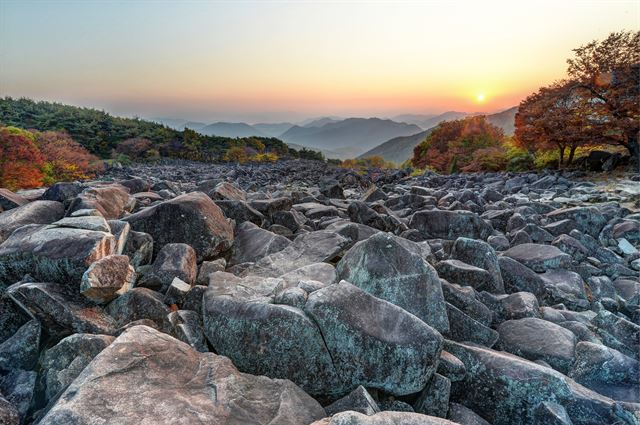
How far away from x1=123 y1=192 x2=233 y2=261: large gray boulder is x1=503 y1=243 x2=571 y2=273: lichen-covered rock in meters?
5.70

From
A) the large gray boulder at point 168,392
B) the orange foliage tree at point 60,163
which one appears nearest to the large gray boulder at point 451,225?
the large gray boulder at point 168,392

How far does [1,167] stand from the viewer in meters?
16.8

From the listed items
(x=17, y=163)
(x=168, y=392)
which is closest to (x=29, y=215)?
(x=168, y=392)

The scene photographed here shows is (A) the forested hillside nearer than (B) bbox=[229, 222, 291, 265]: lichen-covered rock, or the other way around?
(B) bbox=[229, 222, 291, 265]: lichen-covered rock

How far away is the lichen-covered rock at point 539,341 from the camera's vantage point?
424cm

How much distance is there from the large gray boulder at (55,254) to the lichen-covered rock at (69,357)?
0.98m

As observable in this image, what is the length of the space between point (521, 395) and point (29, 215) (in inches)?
295

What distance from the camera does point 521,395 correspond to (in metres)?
3.48

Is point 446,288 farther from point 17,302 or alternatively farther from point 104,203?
point 104,203

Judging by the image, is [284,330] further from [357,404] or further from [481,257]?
[481,257]

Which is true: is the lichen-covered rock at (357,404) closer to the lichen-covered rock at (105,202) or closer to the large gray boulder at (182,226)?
the large gray boulder at (182,226)

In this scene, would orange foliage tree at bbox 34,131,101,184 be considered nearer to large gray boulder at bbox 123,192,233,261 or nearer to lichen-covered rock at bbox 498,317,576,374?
large gray boulder at bbox 123,192,233,261

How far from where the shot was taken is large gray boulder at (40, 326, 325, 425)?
2564 millimetres

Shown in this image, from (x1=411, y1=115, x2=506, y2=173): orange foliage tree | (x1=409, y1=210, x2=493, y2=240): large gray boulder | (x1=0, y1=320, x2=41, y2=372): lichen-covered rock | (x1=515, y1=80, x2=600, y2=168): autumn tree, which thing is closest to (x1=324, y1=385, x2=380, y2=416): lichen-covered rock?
(x1=0, y1=320, x2=41, y2=372): lichen-covered rock
